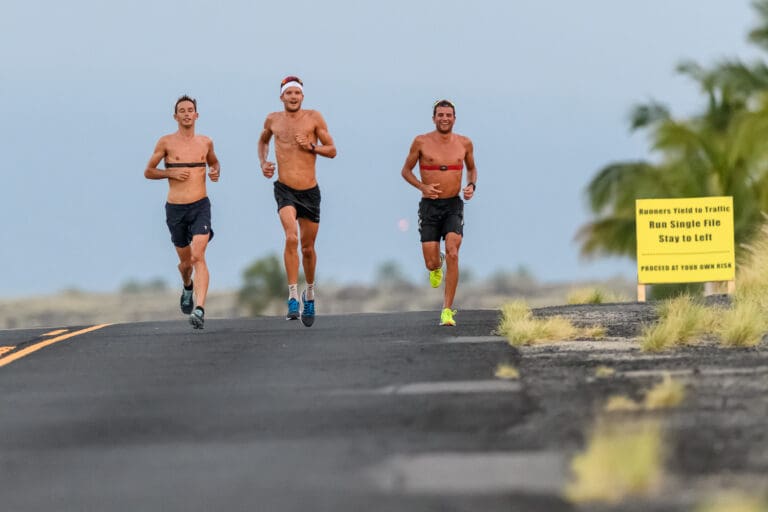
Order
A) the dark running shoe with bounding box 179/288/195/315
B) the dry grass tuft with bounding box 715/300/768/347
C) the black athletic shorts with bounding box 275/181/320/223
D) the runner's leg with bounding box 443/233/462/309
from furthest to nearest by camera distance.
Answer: the dark running shoe with bounding box 179/288/195/315 → the black athletic shorts with bounding box 275/181/320/223 → the runner's leg with bounding box 443/233/462/309 → the dry grass tuft with bounding box 715/300/768/347

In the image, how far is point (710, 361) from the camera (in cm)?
998

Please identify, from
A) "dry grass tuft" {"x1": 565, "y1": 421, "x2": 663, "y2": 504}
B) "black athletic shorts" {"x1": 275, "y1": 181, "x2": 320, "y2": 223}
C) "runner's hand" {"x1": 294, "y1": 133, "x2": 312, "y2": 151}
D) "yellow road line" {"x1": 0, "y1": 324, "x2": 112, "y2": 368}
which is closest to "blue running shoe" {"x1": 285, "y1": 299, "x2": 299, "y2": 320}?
"black athletic shorts" {"x1": 275, "y1": 181, "x2": 320, "y2": 223}

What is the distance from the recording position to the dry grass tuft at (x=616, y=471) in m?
5.53

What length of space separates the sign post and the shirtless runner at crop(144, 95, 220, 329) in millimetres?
8133

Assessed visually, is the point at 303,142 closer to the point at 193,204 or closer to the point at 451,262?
the point at 193,204

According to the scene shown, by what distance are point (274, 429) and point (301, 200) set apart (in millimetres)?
6852

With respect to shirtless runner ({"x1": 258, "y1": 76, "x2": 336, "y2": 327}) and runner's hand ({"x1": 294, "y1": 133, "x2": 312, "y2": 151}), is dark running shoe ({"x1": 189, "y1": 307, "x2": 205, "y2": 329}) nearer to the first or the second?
shirtless runner ({"x1": 258, "y1": 76, "x2": 336, "y2": 327})

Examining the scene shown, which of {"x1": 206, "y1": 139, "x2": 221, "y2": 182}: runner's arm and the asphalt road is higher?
{"x1": 206, "y1": 139, "x2": 221, "y2": 182}: runner's arm

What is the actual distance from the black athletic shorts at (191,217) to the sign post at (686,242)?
26.5 feet

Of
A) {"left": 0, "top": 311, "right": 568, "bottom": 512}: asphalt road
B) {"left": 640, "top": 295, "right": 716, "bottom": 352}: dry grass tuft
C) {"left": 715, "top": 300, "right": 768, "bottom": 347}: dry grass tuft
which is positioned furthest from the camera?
{"left": 715, "top": 300, "right": 768, "bottom": 347}: dry grass tuft

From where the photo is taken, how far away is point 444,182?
14.0m

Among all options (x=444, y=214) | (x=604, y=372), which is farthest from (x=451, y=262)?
(x=604, y=372)

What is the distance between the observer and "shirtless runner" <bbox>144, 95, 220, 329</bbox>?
14250 mm

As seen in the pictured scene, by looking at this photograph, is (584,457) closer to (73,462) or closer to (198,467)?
(198,467)
